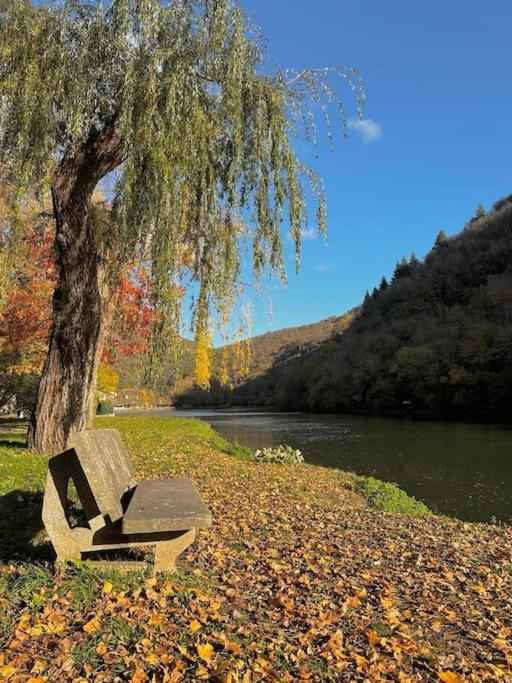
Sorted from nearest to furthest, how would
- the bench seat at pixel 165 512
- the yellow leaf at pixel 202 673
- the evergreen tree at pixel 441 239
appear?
the yellow leaf at pixel 202 673, the bench seat at pixel 165 512, the evergreen tree at pixel 441 239

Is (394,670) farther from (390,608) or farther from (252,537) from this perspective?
(252,537)

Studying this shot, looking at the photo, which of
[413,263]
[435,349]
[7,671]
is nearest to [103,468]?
[7,671]

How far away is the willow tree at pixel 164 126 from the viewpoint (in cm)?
536

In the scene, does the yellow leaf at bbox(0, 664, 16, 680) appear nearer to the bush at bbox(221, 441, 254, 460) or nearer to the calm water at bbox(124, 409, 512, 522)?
the calm water at bbox(124, 409, 512, 522)

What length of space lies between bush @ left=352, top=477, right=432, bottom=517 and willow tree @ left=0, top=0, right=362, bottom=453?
4405mm

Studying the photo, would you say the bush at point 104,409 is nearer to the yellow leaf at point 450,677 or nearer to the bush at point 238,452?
the bush at point 238,452

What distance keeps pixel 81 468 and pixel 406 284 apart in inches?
3210

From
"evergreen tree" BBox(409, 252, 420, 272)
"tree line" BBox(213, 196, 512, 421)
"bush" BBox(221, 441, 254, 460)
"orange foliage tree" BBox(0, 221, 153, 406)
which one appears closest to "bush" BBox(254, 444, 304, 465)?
"bush" BBox(221, 441, 254, 460)

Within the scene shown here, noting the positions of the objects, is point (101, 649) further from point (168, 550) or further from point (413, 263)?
point (413, 263)

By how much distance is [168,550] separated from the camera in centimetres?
364

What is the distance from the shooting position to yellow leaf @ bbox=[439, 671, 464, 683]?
266 cm

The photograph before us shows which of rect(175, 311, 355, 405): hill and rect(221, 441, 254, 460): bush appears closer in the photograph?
rect(221, 441, 254, 460): bush

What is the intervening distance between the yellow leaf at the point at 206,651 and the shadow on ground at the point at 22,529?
165cm

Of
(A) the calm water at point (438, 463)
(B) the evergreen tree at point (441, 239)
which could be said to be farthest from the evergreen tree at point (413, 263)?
(A) the calm water at point (438, 463)
